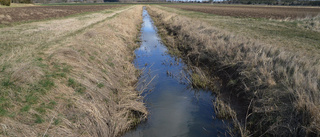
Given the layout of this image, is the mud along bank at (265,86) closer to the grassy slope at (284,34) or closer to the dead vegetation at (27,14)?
the grassy slope at (284,34)

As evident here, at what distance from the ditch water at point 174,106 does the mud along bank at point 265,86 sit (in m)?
0.59

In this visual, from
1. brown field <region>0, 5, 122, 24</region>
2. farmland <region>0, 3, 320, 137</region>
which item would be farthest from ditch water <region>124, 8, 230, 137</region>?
brown field <region>0, 5, 122, 24</region>

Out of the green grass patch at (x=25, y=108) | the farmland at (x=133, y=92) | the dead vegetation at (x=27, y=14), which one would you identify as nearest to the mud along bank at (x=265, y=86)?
Result: the farmland at (x=133, y=92)

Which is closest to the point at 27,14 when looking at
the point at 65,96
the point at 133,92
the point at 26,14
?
the point at 26,14

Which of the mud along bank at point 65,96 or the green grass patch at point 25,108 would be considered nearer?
the mud along bank at point 65,96

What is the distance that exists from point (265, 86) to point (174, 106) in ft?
10.7

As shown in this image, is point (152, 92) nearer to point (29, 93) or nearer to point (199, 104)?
point (199, 104)

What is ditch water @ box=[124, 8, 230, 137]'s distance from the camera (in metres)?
6.00

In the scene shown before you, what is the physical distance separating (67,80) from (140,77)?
4054 millimetres

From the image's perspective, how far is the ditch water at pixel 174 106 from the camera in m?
6.00

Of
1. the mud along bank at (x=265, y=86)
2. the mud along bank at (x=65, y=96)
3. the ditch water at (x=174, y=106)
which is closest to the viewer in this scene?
the mud along bank at (x=65, y=96)

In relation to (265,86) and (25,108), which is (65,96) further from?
(265,86)

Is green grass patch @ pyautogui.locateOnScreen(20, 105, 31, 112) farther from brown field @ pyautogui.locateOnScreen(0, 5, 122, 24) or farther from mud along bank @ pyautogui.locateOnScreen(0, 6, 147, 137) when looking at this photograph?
brown field @ pyautogui.locateOnScreen(0, 5, 122, 24)

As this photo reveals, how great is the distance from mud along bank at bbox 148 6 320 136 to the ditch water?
1.93ft
